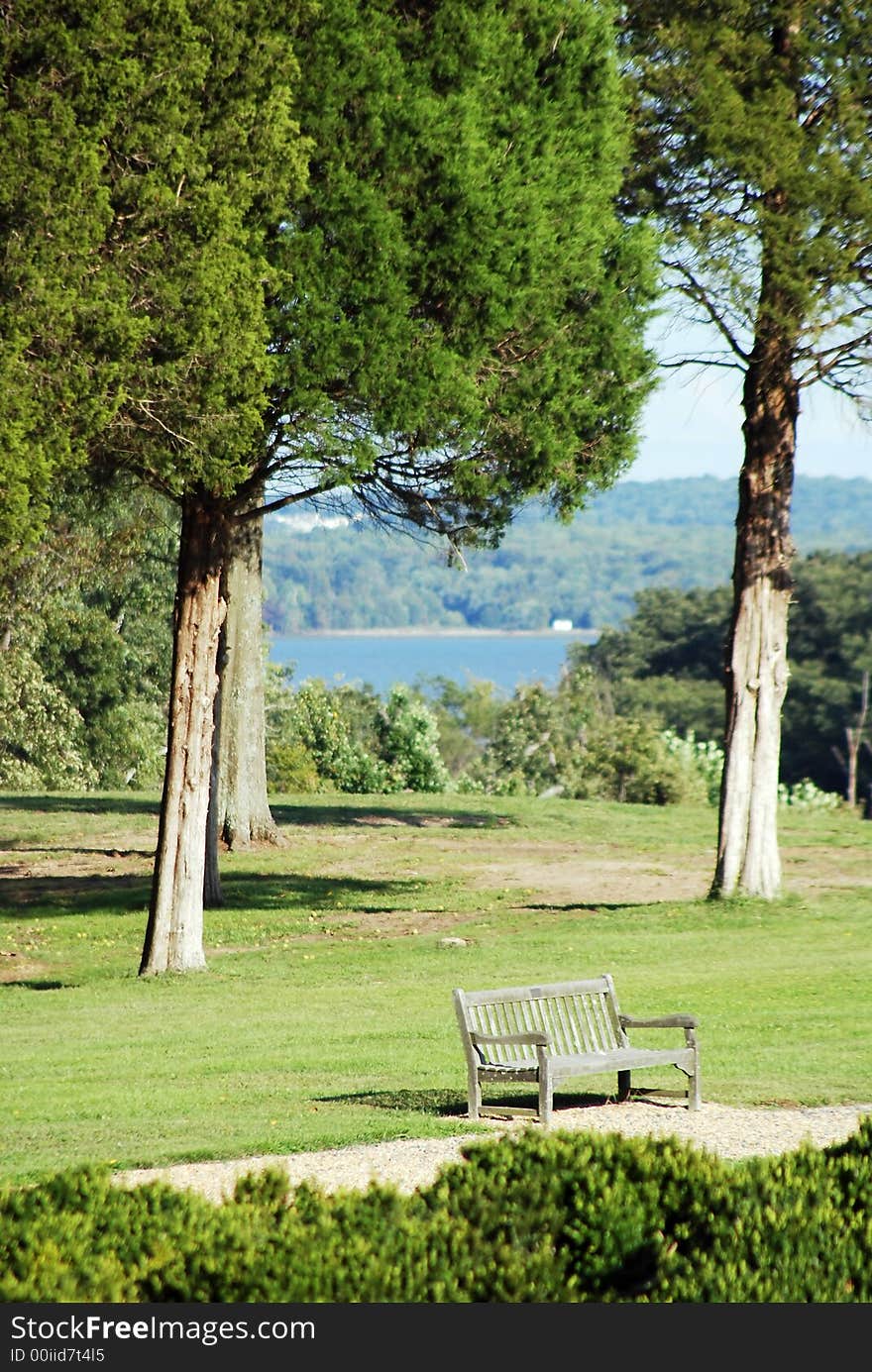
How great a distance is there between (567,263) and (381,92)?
7.28ft

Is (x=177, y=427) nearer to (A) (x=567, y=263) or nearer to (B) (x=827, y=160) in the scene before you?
(A) (x=567, y=263)

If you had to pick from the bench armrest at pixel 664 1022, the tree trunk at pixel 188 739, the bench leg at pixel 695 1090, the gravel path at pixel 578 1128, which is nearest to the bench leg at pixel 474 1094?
the gravel path at pixel 578 1128

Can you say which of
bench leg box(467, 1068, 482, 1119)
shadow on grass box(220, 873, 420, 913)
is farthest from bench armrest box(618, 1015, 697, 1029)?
shadow on grass box(220, 873, 420, 913)

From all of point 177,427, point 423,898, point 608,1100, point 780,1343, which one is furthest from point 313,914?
point 780,1343

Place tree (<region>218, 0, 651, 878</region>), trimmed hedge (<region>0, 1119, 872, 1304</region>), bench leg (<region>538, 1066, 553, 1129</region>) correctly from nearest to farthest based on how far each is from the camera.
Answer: trimmed hedge (<region>0, 1119, 872, 1304</region>), bench leg (<region>538, 1066, 553, 1129</region>), tree (<region>218, 0, 651, 878</region>)

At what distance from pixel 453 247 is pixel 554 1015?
686 cm

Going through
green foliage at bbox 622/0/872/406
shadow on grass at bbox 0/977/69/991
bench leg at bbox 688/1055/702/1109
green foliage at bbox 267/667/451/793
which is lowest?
shadow on grass at bbox 0/977/69/991

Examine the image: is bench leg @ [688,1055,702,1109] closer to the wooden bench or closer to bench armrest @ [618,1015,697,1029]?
the wooden bench

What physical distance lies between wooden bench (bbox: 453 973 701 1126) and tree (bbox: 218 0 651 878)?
5.77 m

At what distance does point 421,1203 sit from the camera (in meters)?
5.77

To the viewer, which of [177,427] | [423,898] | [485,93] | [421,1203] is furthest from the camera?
[423,898]

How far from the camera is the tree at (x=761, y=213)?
625 inches

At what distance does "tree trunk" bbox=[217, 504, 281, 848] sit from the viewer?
827 inches

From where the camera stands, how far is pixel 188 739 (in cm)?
1438
